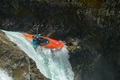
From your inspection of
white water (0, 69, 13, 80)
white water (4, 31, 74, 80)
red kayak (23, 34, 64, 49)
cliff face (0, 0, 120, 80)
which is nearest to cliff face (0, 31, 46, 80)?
white water (0, 69, 13, 80)

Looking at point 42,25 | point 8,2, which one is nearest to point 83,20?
point 42,25

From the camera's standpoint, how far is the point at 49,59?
878 inches

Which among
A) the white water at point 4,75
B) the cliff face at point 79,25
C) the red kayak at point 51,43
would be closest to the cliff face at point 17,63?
the white water at point 4,75

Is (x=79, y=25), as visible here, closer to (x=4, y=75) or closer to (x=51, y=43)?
(x=51, y=43)

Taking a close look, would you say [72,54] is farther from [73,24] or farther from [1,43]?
[1,43]

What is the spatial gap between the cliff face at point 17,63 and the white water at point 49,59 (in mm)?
1477

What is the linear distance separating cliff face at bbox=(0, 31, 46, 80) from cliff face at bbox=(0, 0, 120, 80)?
4.10 meters

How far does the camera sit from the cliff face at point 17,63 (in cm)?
1911

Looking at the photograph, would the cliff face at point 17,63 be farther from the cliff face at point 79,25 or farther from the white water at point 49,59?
the cliff face at point 79,25

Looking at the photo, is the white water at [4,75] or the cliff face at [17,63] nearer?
the white water at [4,75]

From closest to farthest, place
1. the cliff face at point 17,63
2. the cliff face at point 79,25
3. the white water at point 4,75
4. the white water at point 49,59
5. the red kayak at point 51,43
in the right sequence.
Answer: the white water at point 4,75, the cliff face at point 17,63, the white water at point 49,59, the red kayak at point 51,43, the cliff face at point 79,25

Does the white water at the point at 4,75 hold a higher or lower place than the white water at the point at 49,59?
higher

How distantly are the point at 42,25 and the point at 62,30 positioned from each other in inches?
49.3

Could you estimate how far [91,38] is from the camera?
23484 mm
